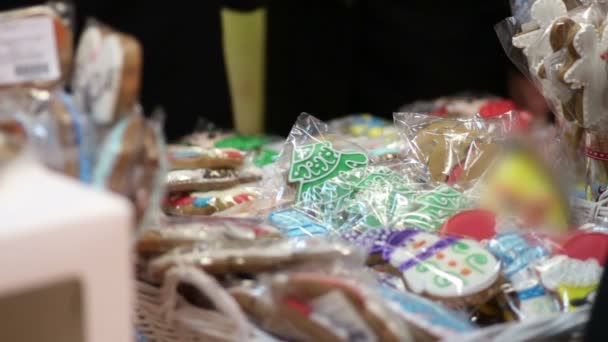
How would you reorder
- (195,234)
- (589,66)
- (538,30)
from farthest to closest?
1. (538,30)
2. (589,66)
3. (195,234)

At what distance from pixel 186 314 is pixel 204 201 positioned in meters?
0.30

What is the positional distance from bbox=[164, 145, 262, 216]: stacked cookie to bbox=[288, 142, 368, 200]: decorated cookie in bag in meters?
0.08

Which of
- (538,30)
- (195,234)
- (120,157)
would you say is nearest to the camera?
(120,157)

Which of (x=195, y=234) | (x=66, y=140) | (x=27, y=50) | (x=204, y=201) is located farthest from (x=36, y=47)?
(x=204, y=201)

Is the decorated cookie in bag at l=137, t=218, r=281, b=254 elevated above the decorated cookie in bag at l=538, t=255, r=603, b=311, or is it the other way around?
Result: the decorated cookie in bag at l=137, t=218, r=281, b=254

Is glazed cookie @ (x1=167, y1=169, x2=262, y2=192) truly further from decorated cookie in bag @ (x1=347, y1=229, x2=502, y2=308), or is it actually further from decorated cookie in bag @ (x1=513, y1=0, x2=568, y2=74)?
decorated cookie in bag @ (x1=513, y1=0, x2=568, y2=74)

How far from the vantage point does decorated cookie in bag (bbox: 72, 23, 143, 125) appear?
712mm

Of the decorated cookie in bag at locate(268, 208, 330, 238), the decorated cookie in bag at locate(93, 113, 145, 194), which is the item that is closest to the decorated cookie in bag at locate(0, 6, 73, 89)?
the decorated cookie in bag at locate(93, 113, 145, 194)

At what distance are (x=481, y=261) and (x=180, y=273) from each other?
330 millimetres

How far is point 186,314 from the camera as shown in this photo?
789 mm

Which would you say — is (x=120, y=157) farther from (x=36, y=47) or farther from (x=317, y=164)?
(x=317, y=164)

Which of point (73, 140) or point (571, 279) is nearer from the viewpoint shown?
point (73, 140)

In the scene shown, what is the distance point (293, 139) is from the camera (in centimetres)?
116

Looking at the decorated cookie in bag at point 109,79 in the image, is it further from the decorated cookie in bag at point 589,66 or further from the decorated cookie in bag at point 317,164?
the decorated cookie in bag at point 589,66
